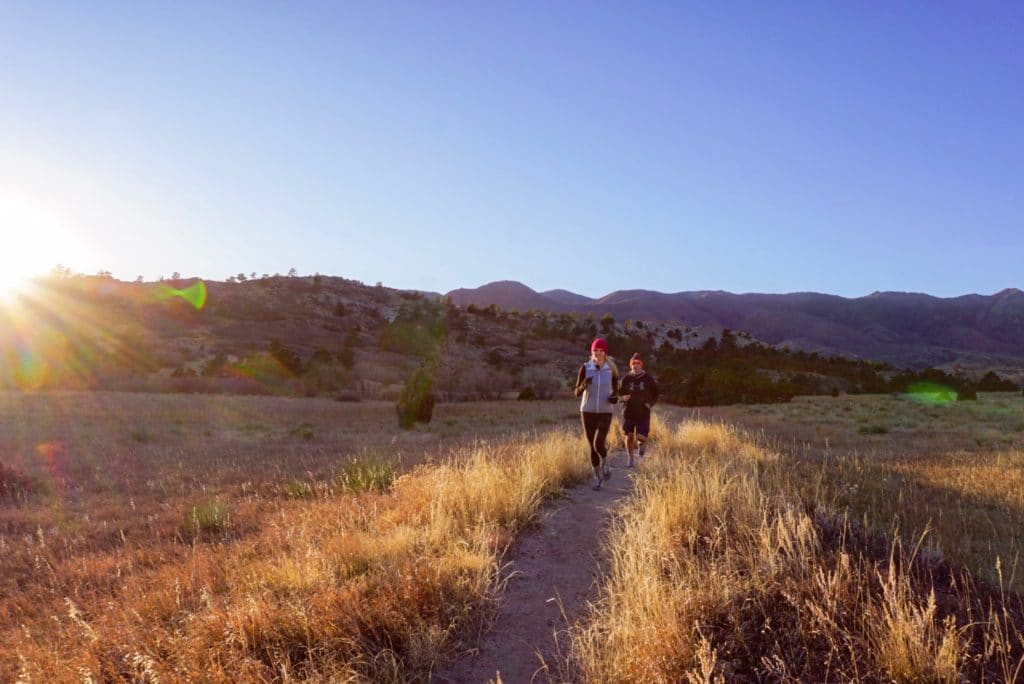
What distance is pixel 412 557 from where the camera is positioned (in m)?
5.16

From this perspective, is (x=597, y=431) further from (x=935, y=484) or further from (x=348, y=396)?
(x=348, y=396)

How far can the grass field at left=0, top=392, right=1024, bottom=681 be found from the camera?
3.52 m

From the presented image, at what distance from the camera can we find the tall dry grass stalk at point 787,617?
10.4 feet

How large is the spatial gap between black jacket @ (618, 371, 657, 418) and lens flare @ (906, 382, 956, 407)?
36617 millimetres

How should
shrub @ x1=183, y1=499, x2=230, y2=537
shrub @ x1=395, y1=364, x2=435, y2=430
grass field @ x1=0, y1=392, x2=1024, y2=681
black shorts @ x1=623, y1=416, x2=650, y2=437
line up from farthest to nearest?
shrub @ x1=395, y1=364, x2=435, y2=430, black shorts @ x1=623, y1=416, x2=650, y2=437, shrub @ x1=183, y1=499, x2=230, y2=537, grass field @ x1=0, y1=392, x2=1024, y2=681

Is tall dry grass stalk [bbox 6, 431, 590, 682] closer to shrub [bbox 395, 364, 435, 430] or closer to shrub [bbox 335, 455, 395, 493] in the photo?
shrub [bbox 335, 455, 395, 493]

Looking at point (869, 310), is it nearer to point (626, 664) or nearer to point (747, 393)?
point (747, 393)

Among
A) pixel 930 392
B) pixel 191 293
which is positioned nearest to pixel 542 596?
pixel 930 392

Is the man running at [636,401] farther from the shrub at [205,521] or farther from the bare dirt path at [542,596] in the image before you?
the shrub at [205,521]

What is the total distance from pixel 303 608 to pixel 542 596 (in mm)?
1865

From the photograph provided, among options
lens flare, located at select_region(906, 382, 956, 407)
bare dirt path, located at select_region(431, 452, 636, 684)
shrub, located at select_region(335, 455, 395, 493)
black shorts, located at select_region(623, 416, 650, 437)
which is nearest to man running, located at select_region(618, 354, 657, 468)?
black shorts, located at select_region(623, 416, 650, 437)

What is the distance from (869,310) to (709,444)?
524 feet

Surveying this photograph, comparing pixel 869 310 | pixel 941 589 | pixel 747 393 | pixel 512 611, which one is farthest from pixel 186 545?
pixel 869 310

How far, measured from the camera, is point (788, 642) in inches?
137
